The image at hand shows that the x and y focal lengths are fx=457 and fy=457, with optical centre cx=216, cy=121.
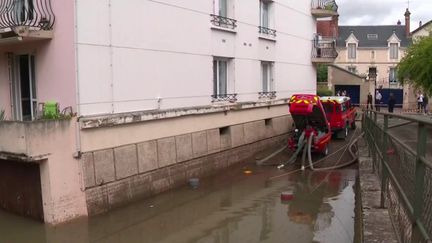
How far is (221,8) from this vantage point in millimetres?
14945

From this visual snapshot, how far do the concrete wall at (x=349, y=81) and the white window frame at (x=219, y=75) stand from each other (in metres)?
29.8

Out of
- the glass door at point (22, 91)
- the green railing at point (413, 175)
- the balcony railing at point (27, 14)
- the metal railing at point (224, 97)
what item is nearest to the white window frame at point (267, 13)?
the metal railing at point (224, 97)

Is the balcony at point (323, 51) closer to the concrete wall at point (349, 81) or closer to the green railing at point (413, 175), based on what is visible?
the green railing at point (413, 175)

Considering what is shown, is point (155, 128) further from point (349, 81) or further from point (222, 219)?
point (349, 81)

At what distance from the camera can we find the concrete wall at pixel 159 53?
9.55m

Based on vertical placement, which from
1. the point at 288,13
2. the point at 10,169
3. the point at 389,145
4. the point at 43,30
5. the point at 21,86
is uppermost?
the point at 288,13

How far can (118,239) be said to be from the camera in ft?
26.8

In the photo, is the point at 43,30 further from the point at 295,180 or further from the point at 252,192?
the point at 295,180

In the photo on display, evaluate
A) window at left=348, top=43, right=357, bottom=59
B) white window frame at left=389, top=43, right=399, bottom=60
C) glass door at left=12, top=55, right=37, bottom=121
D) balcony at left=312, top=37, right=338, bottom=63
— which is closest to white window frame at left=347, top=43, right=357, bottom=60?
window at left=348, top=43, right=357, bottom=59

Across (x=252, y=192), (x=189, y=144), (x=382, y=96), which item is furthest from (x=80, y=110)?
(x=382, y=96)

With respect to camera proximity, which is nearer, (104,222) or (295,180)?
(104,222)

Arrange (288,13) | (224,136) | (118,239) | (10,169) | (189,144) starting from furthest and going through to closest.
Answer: (288,13) → (224,136) → (189,144) → (10,169) → (118,239)

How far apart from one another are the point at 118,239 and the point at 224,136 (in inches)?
272

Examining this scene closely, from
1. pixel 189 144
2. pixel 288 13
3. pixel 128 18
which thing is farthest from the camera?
pixel 288 13
